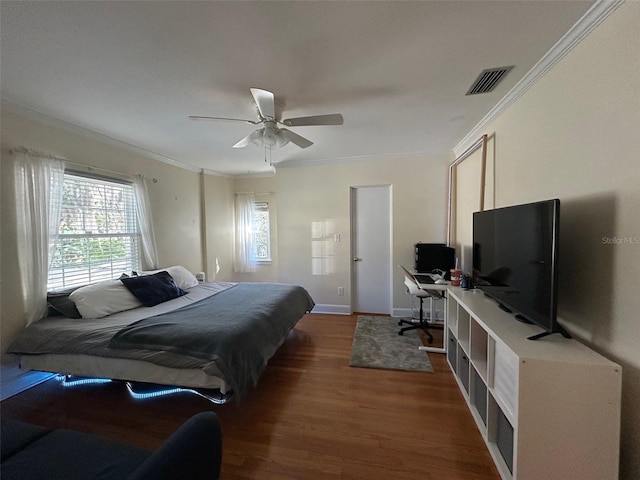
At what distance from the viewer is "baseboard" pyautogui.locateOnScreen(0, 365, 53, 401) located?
2.13m

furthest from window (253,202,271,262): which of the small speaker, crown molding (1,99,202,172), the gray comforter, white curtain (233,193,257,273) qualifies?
the small speaker

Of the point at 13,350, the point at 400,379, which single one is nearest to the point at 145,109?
the point at 13,350

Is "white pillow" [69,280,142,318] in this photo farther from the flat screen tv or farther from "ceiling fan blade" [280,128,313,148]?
the flat screen tv

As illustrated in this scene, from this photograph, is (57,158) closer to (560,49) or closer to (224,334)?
(224,334)

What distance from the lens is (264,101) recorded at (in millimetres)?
1797

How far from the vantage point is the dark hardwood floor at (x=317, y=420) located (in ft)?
4.89

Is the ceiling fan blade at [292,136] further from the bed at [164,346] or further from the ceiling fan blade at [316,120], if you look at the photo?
the bed at [164,346]

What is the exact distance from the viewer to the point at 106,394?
7.20 feet

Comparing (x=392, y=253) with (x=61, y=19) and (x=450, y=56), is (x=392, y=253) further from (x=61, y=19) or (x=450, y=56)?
(x=61, y=19)

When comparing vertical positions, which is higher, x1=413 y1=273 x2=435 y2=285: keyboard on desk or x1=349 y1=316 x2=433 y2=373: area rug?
x1=413 y1=273 x2=435 y2=285: keyboard on desk

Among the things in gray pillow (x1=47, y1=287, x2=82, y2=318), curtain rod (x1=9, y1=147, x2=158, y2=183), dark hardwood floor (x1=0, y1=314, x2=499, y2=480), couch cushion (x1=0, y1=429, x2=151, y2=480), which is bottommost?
dark hardwood floor (x1=0, y1=314, x2=499, y2=480)

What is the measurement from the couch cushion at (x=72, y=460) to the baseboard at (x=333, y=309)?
132 inches

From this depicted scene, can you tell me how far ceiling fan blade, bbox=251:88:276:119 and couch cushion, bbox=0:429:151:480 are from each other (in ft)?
6.75

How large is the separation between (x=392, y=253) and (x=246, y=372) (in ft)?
Answer: 9.28
